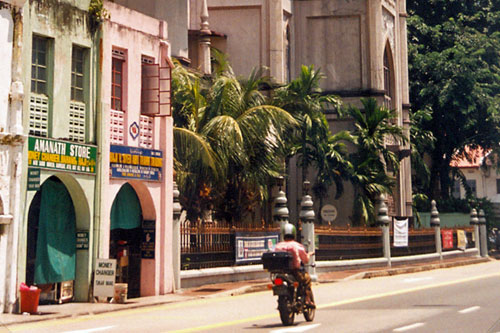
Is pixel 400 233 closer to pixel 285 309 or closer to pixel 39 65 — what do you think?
pixel 39 65

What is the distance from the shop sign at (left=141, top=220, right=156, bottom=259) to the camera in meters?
23.0

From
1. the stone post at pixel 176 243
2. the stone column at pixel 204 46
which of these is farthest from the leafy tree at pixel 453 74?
the stone post at pixel 176 243

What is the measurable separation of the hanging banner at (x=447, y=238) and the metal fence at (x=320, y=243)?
53 centimetres

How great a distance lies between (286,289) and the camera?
47.7ft

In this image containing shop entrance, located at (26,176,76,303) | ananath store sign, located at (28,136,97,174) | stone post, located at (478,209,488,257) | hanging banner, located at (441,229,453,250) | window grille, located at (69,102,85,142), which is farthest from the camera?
stone post, located at (478,209,488,257)

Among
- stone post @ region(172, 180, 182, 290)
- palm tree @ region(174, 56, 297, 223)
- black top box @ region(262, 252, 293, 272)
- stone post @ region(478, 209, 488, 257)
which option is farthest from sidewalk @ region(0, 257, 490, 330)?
stone post @ region(478, 209, 488, 257)

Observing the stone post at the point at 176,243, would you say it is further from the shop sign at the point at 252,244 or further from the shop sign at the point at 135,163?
the shop sign at the point at 252,244

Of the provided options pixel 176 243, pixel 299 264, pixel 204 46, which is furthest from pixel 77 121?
pixel 204 46

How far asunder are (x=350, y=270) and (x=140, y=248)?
1141 centimetres

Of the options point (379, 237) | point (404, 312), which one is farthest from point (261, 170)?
point (404, 312)

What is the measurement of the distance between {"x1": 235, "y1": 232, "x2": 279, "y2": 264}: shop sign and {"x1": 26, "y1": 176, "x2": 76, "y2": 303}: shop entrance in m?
6.74

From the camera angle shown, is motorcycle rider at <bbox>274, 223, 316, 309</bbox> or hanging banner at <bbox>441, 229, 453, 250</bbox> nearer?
motorcycle rider at <bbox>274, 223, 316, 309</bbox>

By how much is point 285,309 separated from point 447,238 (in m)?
29.9

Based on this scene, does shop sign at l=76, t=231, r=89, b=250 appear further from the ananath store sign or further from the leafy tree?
the leafy tree
